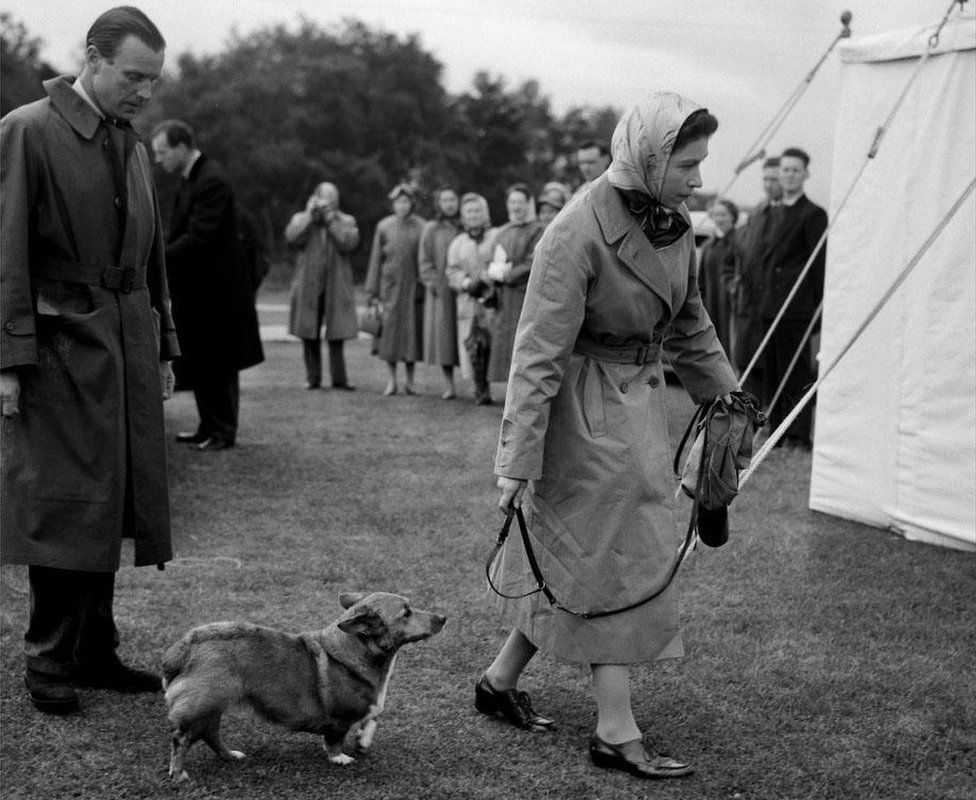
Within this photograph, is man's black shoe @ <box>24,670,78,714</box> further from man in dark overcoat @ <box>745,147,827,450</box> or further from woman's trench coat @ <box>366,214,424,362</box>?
woman's trench coat @ <box>366,214,424,362</box>

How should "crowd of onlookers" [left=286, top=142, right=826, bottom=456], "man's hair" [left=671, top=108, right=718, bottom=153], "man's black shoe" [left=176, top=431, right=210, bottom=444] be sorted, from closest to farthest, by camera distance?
1. "man's hair" [left=671, top=108, right=718, bottom=153]
2. "man's black shoe" [left=176, top=431, right=210, bottom=444]
3. "crowd of onlookers" [left=286, top=142, right=826, bottom=456]

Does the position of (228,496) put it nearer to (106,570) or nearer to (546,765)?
(106,570)

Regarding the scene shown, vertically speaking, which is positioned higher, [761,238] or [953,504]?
[761,238]

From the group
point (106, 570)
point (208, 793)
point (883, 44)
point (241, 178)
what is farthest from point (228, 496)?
point (241, 178)

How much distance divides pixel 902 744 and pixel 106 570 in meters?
2.77

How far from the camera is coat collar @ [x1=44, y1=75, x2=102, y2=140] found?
4086 mm

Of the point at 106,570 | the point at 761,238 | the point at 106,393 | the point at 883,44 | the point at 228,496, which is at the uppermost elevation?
the point at 883,44

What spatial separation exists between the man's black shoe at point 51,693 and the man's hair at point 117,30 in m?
2.13

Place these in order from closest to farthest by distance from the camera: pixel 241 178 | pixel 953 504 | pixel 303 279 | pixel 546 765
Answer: pixel 546 765 < pixel 953 504 < pixel 303 279 < pixel 241 178

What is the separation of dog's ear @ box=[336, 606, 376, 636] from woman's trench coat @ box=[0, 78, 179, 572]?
3.11 feet

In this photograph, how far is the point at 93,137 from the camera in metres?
4.12

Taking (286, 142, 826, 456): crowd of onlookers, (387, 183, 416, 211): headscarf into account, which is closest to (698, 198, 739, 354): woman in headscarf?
(286, 142, 826, 456): crowd of onlookers

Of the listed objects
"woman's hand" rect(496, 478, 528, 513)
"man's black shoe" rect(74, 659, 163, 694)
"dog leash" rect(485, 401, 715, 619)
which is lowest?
"man's black shoe" rect(74, 659, 163, 694)

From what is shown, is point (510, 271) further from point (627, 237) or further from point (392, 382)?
point (627, 237)
